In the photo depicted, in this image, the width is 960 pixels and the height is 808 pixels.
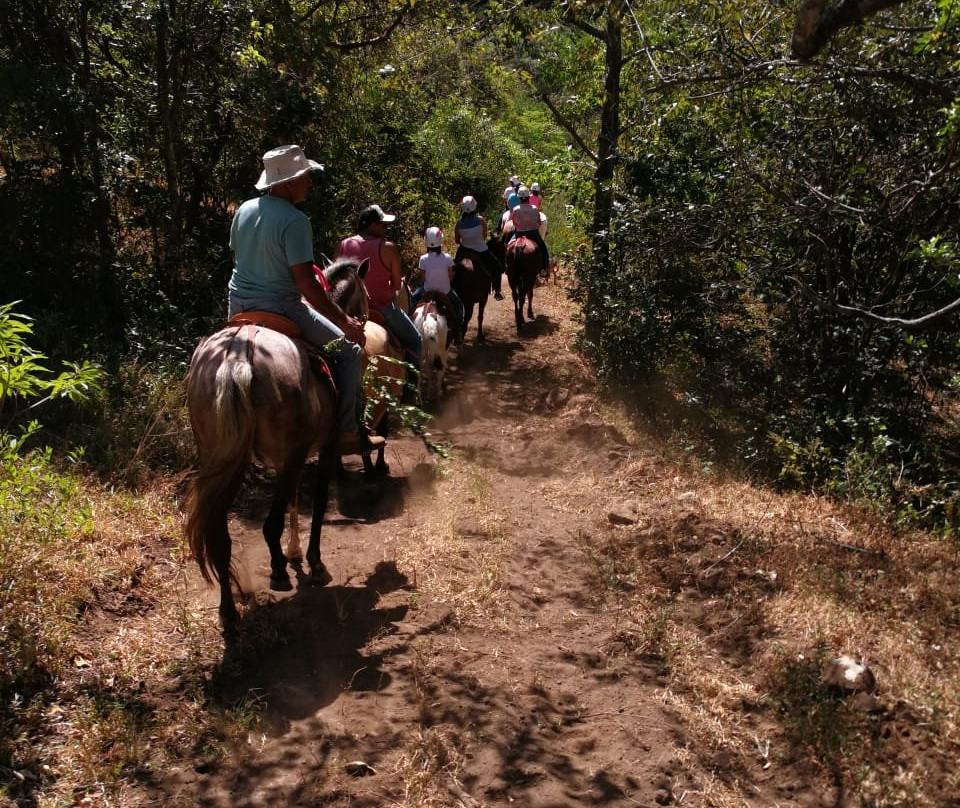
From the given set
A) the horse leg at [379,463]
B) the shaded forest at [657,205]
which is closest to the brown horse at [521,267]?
the shaded forest at [657,205]

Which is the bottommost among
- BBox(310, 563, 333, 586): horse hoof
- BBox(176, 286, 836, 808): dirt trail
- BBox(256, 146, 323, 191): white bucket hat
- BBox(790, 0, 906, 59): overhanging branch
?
BBox(176, 286, 836, 808): dirt trail

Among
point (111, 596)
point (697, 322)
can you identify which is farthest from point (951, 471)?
point (111, 596)

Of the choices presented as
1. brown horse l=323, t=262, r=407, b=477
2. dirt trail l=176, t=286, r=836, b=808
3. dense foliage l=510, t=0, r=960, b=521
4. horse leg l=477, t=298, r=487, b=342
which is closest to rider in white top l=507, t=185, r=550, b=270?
horse leg l=477, t=298, r=487, b=342

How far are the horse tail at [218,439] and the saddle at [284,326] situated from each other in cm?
35

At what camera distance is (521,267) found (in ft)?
48.1

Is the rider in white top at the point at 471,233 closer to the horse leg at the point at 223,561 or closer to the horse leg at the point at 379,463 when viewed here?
the horse leg at the point at 379,463

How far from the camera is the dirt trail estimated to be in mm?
4359

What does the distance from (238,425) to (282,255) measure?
128 centimetres

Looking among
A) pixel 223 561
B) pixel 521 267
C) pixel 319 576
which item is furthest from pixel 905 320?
pixel 521 267

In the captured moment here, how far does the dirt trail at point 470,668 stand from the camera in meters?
4.36

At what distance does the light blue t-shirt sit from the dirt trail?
6.90ft

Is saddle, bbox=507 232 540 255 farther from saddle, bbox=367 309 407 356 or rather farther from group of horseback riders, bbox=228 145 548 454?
group of horseback riders, bbox=228 145 548 454

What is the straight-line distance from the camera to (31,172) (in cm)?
914

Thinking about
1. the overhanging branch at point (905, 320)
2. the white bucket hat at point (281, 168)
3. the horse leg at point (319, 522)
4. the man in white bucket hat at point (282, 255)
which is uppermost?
the white bucket hat at point (281, 168)
